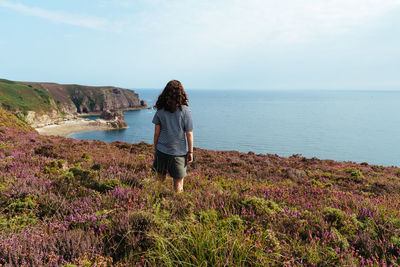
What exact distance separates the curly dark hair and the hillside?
93.1 meters

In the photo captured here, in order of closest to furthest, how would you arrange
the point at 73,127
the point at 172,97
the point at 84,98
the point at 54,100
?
the point at 172,97
the point at 73,127
the point at 54,100
the point at 84,98

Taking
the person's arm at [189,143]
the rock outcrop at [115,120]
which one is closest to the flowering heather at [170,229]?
the person's arm at [189,143]

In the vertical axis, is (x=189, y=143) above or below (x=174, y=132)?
below

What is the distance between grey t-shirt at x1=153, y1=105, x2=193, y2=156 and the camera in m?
4.98

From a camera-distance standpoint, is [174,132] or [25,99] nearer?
[174,132]

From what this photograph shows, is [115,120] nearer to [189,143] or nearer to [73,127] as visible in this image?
[73,127]

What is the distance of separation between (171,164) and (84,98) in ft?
635

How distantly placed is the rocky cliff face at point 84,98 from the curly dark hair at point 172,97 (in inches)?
6658

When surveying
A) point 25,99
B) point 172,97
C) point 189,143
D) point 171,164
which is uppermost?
point 25,99

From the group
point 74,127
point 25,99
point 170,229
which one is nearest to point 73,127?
point 74,127

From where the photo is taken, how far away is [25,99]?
112 metres

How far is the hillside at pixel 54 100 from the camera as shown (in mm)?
102312

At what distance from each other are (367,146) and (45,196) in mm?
95851

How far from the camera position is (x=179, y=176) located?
16.4 feet
